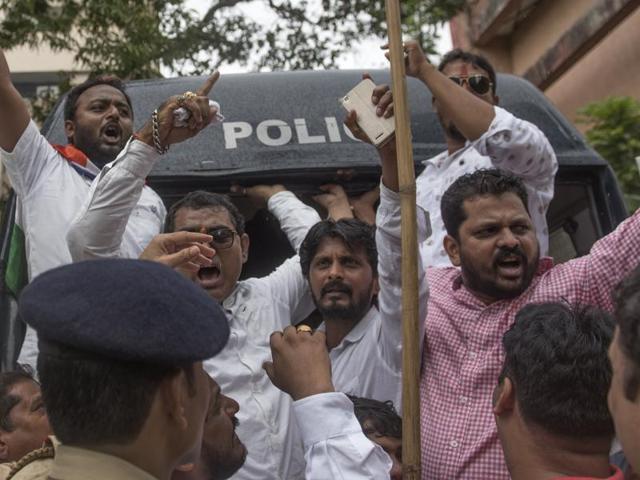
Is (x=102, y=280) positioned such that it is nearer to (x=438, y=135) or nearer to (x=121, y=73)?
(x=438, y=135)

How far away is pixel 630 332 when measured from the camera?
6.12ft

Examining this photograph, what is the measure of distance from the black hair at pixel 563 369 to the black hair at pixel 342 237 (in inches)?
52.0

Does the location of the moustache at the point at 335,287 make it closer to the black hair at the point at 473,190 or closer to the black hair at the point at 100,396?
the black hair at the point at 473,190

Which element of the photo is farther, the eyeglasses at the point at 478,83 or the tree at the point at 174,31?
the tree at the point at 174,31

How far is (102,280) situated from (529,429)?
102cm

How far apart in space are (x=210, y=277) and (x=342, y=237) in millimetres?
488

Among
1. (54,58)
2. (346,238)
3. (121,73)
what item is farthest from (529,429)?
(54,58)

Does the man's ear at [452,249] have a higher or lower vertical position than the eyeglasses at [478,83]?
lower

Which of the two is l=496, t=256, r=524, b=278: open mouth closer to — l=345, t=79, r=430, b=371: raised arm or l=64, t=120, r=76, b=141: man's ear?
l=345, t=79, r=430, b=371: raised arm

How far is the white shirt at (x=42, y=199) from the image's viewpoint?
3682mm

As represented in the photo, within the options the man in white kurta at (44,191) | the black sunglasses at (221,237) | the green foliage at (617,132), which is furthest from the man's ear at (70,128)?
the green foliage at (617,132)

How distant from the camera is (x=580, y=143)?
4.57m

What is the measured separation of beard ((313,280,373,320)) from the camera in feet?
12.4

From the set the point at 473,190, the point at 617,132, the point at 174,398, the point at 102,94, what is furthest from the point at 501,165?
the point at 617,132
